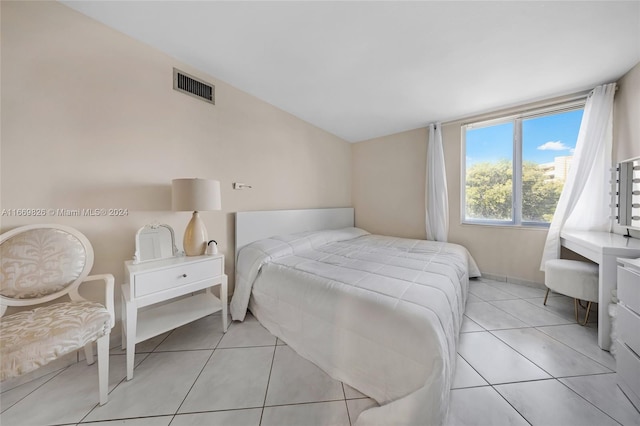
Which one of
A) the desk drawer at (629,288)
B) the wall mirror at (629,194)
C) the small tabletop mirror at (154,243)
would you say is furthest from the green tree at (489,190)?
the small tabletop mirror at (154,243)

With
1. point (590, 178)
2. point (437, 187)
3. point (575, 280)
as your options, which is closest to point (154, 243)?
point (437, 187)

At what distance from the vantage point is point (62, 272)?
1.29m

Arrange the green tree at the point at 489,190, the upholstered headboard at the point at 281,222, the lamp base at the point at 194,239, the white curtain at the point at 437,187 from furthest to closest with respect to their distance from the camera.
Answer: the white curtain at the point at 437,187, the green tree at the point at 489,190, the upholstered headboard at the point at 281,222, the lamp base at the point at 194,239

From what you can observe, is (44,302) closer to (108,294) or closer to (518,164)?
(108,294)

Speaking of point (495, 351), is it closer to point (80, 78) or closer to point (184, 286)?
point (184, 286)

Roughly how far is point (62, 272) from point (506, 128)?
15.4ft

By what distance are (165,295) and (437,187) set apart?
3.49 metres

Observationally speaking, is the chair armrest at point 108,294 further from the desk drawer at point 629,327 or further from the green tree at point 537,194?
the green tree at point 537,194

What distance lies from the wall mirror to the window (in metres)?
0.66

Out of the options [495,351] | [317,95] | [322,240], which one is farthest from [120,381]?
[317,95]

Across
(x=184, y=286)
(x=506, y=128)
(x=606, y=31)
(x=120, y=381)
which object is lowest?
(x=120, y=381)

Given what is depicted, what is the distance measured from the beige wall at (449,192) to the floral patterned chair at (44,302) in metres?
3.61

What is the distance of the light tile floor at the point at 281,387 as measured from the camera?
3.61 feet

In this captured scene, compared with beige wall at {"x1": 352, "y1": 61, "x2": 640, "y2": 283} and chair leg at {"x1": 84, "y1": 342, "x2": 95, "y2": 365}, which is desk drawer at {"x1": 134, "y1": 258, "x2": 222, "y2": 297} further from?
beige wall at {"x1": 352, "y1": 61, "x2": 640, "y2": 283}
